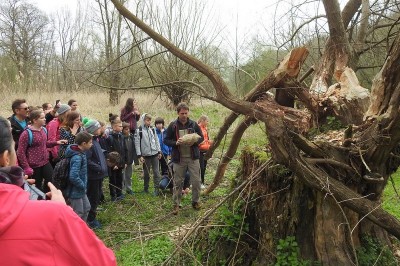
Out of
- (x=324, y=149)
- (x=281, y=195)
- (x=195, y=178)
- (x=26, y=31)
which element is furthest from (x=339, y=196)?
(x=26, y=31)

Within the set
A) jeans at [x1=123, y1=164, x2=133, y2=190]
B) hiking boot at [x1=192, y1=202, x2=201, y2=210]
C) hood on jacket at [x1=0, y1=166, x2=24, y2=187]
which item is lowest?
hiking boot at [x1=192, y1=202, x2=201, y2=210]

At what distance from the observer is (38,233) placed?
3.84 feet

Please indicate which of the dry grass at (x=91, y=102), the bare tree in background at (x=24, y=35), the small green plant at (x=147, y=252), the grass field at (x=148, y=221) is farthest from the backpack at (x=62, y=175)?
the bare tree in background at (x=24, y=35)

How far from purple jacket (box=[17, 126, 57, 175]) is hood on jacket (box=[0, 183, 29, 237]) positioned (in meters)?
3.81

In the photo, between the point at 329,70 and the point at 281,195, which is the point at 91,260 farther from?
the point at 329,70

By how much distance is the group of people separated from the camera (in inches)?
181

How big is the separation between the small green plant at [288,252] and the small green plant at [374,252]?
0.65 metres

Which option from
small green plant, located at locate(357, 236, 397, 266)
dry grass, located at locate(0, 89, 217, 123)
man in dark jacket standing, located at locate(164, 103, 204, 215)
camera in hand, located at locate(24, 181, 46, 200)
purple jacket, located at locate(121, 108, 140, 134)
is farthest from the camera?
dry grass, located at locate(0, 89, 217, 123)

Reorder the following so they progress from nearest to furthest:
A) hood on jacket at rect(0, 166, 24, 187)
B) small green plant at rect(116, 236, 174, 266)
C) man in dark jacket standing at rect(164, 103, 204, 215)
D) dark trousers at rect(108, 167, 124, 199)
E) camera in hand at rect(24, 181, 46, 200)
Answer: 1. hood on jacket at rect(0, 166, 24, 187)
2. camera in hand at rect(24, 181, 46, 200)
3. small green plant at rect(116, 236, 174, 266)
4. man in dark jacket standing at rect(164, 103, 204, 215)
5. dark trousers at rect(108, 167, 124, 199)

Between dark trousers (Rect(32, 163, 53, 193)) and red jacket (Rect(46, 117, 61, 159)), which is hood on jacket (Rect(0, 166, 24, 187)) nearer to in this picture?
dark trousers (Rect(32, 163, 53, 193))

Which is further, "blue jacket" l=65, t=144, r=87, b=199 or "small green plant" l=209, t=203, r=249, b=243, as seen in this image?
"blue jacket" l=65, t=144, r=87, b=199

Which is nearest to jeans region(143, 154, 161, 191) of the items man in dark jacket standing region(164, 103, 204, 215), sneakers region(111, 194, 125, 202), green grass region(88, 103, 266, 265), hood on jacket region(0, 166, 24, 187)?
green grass region(88, 103, 266, 265)

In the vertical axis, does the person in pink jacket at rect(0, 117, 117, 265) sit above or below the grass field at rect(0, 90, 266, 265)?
above

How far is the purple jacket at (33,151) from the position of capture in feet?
15.8
